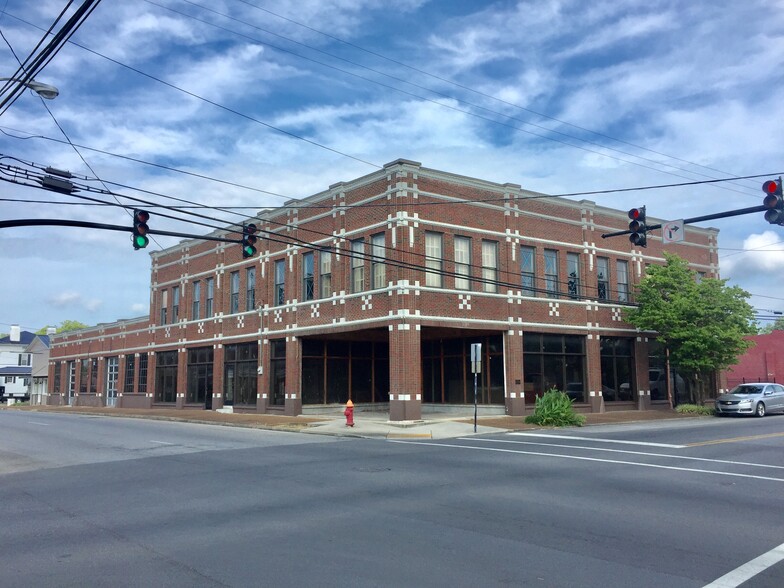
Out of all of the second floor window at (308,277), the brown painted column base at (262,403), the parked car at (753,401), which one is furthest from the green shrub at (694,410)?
the brown painted column base at (262,403)

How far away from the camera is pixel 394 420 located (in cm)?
2619

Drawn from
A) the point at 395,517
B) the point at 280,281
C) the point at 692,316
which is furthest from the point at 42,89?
the point at 692,316

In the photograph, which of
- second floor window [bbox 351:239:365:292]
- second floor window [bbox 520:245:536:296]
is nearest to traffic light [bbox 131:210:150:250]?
second floor window [bbox 351:239:365:292]

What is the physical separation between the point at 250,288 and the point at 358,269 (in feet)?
32.7

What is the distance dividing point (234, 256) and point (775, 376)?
4437 cm

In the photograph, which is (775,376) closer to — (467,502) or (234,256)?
(234,256)

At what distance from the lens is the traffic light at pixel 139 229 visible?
53.9 ft

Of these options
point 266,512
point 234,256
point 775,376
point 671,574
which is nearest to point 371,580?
point 671,574

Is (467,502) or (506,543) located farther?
(467,502)

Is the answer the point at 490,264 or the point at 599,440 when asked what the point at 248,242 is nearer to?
the point at 599,440

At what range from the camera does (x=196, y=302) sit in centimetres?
4222

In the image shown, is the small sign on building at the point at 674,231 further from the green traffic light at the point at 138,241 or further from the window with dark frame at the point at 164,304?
the window with dark frame at the point at 164,304

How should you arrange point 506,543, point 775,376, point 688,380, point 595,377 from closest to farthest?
1. point 506,543
2. point 595,377
3. point 688,380
4. point 775,376

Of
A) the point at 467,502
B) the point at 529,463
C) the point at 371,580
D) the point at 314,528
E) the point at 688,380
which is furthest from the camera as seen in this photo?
the point at 688,380
